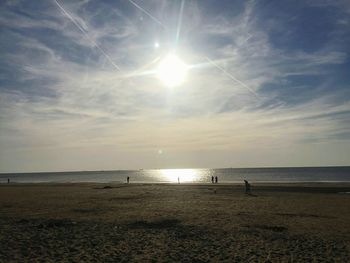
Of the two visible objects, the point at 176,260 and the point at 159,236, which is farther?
the point at 159,236

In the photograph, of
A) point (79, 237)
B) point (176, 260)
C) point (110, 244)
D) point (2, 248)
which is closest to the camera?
point (176, 260)

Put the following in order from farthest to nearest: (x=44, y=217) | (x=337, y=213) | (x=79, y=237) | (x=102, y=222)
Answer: (x=337, y=213), (x=44, y=217), (x=102, y=222), (x=79, y=237)

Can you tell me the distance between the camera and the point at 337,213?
23156mm

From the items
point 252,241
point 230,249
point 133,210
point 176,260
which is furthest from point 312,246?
point 133,210

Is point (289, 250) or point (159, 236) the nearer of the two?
point (289, 250)

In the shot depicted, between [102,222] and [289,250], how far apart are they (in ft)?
33.9

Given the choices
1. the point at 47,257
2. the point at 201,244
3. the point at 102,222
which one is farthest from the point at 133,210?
the point at 47,257

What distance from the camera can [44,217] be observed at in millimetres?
20750

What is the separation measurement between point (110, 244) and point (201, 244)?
364 cm

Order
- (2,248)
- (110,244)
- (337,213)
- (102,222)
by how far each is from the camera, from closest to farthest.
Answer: (2,248)
(110,244)
(102,222)
(337,213)

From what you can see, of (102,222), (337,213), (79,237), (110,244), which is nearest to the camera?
(110,244)

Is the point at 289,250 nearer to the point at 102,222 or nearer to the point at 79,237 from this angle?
the point at 79,237

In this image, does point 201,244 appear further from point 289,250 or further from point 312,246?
point 312,246

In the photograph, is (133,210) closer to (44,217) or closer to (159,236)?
(44,217)
